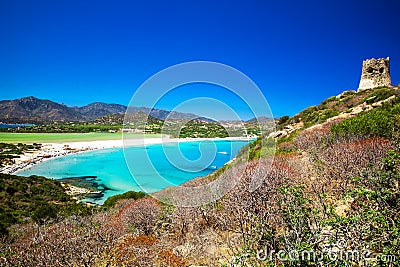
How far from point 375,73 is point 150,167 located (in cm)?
3964

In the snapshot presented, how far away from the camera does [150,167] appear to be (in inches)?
214

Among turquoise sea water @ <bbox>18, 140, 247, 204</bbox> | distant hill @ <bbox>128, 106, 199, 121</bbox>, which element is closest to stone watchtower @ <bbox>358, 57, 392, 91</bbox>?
turquoise sea water @ <bbox>18, 140, 247, 204</bbox>

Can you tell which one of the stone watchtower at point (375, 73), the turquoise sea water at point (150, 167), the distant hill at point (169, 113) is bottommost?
the turquoise sea water at point (150, 167)

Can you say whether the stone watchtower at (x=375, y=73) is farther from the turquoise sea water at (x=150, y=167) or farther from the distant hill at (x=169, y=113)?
the distant hill at (x=169, y=113)

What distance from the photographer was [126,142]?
20.7ft

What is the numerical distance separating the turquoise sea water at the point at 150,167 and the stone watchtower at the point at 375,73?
22899mm

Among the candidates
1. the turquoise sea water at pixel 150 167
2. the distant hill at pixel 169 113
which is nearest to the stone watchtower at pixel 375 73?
the turquoise sea water at pixel 150 167

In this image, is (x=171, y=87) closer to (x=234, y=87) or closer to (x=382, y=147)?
(x=234, y=87)

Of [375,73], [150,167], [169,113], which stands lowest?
[150,167]

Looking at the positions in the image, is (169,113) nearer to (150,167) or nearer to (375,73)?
(150,167)

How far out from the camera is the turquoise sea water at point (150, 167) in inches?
253

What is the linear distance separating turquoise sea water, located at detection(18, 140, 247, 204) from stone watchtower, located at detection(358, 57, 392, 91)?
2290cm

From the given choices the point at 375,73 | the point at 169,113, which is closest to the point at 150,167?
the point at 169,113

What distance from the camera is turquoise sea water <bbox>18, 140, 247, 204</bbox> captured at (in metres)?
6.42
